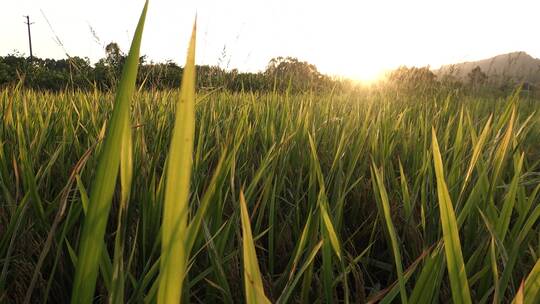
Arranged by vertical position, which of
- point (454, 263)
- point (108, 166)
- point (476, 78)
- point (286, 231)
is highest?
point (476, 78)

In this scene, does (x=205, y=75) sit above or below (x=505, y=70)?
below

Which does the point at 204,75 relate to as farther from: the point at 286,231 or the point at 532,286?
the point at 532,286

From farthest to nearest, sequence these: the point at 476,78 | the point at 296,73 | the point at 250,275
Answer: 1. the point at 476,78
2. the point at 296,73
3. the point at 250,275

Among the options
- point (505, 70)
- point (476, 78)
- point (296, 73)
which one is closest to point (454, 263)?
point (296, 73)

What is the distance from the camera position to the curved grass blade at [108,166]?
0.89 feet

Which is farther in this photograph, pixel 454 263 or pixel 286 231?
pixel 286 231

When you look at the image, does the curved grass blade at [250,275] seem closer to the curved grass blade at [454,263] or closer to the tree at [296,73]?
the curved grass blade at [454,263]

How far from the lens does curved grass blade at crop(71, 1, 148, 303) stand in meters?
0.27

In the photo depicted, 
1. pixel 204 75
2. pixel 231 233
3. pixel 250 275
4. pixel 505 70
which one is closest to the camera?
pixel 250 275

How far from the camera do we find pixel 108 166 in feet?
0.90

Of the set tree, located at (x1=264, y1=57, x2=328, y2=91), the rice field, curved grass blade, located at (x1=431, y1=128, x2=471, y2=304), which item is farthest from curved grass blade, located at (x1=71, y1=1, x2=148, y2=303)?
tree, located at (x1=264, y1=57, x2=328, y2=91)

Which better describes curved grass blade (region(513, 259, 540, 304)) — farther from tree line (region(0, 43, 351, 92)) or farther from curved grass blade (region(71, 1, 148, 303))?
tree line (region(0, 43, 351, 92))

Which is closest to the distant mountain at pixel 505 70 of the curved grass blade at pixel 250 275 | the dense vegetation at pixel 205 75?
the dense vegetation at pixel 205 75

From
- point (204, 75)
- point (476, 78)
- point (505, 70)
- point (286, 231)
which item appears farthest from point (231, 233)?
point (476, 78)
